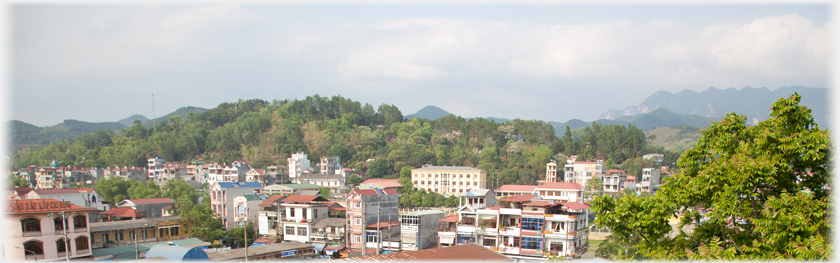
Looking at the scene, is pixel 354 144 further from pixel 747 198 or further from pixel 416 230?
pixel 747 198

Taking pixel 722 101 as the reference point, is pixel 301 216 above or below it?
below

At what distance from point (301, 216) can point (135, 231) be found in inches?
146

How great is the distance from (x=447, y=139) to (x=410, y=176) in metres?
9.39

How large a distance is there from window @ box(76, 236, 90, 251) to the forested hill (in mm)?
17932

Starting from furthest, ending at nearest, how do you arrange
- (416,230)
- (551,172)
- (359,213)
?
(551,172) → (359,213) → (416,230)

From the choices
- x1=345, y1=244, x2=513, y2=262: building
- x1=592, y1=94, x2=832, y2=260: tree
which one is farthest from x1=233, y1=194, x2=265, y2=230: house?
x1=592, y1=94, x2=832, y2=260: tree

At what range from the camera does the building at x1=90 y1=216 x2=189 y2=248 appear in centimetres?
1009

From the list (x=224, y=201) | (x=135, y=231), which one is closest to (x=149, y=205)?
(x=224, y=201)

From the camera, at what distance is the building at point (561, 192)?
17.1 metres

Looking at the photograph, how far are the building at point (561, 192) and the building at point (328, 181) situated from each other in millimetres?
10280

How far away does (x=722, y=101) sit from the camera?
10350cm

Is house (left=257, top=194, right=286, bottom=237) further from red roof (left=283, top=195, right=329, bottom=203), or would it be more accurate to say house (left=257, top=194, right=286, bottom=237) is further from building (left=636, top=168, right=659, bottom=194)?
building (left=636, top=168, right=659, bottom=194)

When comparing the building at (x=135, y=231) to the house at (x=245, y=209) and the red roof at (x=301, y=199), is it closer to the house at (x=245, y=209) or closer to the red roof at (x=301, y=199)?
the house at (x=245, y=209)

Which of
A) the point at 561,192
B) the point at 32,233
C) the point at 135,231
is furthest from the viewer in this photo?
the point at 561,192
